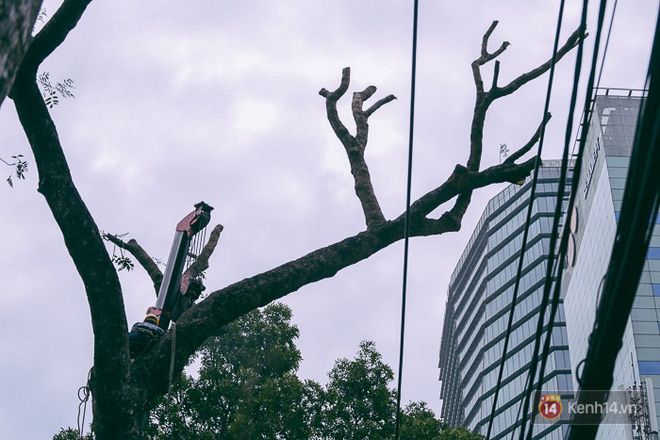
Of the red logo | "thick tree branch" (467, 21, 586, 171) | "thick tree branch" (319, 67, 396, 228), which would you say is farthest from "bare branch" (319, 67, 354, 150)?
the red logo

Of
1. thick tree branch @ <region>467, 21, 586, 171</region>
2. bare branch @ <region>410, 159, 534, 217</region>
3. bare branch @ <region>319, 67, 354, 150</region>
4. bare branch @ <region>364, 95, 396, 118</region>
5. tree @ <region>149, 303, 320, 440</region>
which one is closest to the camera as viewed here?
bare branch @ <region>410, 159, 534, 217</region>

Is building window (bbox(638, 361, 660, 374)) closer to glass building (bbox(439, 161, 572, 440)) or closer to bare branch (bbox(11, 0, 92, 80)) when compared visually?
glass building (bbox(439, 161, 572, 440))

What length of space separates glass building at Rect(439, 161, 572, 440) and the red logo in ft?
5.20

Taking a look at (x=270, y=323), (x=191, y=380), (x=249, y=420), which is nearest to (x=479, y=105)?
(x=249, y=420)

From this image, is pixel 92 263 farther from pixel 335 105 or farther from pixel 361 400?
pixel 361 400

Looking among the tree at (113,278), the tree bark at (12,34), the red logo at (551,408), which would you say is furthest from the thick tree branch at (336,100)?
the red logo at (551,408)

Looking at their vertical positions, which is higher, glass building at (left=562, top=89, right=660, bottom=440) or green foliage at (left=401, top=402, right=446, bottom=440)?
glass building at (left=562, top=89, right=660, bottom=440)

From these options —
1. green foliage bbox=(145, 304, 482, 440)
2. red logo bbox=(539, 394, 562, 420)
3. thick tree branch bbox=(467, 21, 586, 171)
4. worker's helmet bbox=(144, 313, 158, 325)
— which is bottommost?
worker's helmet bbox=(144, 313, 158, 325)

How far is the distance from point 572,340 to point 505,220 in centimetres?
3307

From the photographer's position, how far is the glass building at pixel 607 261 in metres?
61.2

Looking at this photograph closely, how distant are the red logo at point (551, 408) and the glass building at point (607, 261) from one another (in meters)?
7.21

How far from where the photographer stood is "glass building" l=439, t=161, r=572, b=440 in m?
96.1

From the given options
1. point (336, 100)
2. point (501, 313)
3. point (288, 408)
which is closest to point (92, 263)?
point (336, 100)

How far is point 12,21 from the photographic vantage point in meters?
2.30
